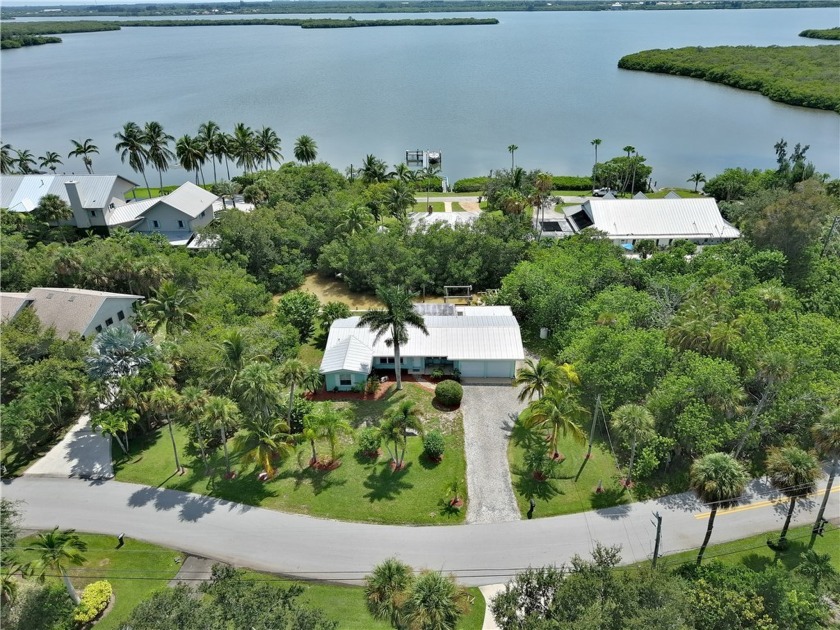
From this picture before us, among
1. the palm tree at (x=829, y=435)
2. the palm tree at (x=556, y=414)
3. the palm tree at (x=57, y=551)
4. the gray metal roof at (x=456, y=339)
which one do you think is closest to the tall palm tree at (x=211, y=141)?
the gray metal roof at (x=456, y=339)

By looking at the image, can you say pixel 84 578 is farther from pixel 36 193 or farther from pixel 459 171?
pixel 459 171

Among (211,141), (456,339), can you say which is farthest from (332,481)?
(211,141)

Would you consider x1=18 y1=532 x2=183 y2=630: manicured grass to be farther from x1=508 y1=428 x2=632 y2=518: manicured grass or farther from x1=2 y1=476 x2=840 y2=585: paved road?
x1=508 y1=428 x2=632 y2=518: manicured grass

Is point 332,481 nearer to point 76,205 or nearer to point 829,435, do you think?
point 829,435

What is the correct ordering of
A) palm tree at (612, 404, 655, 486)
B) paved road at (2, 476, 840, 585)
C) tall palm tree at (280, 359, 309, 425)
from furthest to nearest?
tall palm tree at (280, 359, 309, 425)
palm tree at (612, 404, 655, 486)
paved road at (2, 476, 840, 585)

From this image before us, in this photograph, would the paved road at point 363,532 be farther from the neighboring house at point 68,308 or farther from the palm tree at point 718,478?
the neighboring house at point 68,308

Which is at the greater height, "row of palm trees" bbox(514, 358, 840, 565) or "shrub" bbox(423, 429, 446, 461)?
"row of palm trees" bbox(514, 358, 840, 565)

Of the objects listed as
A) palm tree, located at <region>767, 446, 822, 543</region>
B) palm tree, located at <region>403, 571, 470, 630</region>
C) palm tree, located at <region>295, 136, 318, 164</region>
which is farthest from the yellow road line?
palm tree, located at <region>295, 136, 318, 164</region>
